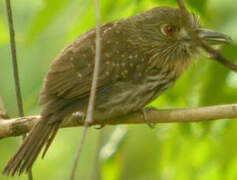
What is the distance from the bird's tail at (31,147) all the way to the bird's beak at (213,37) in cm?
98

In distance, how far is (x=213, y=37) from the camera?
2.65m

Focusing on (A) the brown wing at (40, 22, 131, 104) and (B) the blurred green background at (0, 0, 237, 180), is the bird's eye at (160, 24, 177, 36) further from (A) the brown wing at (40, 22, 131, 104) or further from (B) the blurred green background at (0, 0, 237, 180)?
(A) the brown wing at (40, 22, 131, 104)

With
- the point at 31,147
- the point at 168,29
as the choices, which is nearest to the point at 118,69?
the point at 168,29

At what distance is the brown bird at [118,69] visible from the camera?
100 inches

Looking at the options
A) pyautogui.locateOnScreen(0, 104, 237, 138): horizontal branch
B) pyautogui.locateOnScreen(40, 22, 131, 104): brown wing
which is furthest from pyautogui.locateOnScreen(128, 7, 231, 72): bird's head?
pyautogui.locateOnScreen(0, 104, 237, 138): horizontal branch

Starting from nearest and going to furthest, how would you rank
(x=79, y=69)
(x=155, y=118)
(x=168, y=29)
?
(x=155, y=118), (x=79, y=69), (x=168, y=29)

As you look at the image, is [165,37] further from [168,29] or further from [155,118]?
[155,118]

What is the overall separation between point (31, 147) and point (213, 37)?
1.19 meters

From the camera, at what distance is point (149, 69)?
9.34 feet

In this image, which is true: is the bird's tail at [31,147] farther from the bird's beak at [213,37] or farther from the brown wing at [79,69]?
the bird's beak at [213,37]

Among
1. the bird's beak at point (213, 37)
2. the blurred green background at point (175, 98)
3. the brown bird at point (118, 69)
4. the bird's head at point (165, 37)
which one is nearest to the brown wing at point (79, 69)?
the brown bird at point (118, 69)

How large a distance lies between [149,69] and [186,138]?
48 centimetres

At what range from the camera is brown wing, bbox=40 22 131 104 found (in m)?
2.59

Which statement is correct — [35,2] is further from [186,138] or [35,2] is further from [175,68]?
[186,138]
